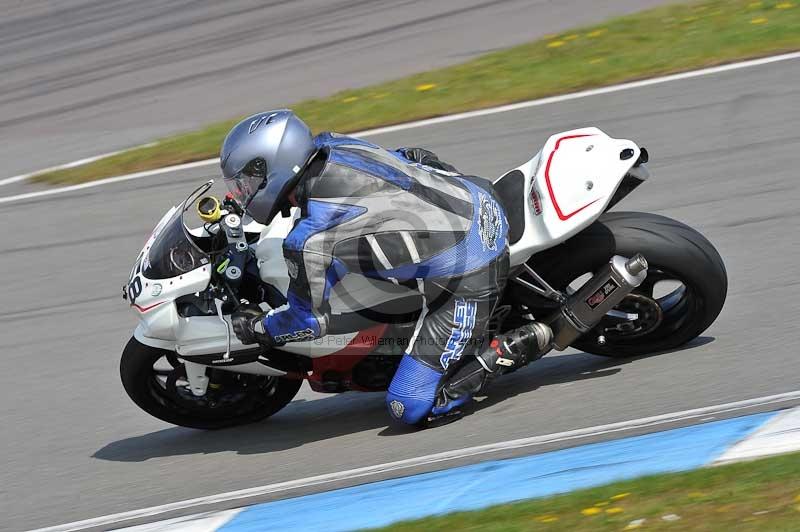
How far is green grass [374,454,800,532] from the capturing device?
3.97 metres

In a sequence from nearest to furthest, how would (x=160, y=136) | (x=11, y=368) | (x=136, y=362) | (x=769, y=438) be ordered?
1. (x=769, y=438)
2. (x=136, y=362)
3. (x=11, y=368)
4. (x=160, y=136)

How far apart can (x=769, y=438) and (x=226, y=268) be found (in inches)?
99.3

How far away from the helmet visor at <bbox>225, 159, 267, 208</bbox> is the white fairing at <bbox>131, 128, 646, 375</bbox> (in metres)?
0.38

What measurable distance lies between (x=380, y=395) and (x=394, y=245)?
1260 millimetres

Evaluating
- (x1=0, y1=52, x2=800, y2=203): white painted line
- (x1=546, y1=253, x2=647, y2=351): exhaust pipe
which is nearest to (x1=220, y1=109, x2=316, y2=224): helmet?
(x1=546, y1=253, x2=647, y2=351): exhaust pipe

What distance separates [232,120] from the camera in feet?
36.7

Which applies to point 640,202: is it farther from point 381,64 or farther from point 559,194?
point 381,64

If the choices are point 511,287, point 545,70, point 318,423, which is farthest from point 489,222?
point 545,70

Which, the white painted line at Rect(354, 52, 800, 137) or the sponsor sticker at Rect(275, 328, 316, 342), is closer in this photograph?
the sponsor sticker at Rect(275, 328, 316, 342)

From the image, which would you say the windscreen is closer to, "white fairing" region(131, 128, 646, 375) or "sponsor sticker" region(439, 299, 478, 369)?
"white fairing" region(131, 128, 646, 375)

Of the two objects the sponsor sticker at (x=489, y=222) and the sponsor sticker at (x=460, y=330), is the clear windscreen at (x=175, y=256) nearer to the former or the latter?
the sponsor sticker at (x=460, y=330)

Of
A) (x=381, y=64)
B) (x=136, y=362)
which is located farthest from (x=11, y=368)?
(x=381, y=64)

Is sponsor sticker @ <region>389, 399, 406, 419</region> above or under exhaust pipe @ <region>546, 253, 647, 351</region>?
under

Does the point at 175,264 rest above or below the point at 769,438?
above
